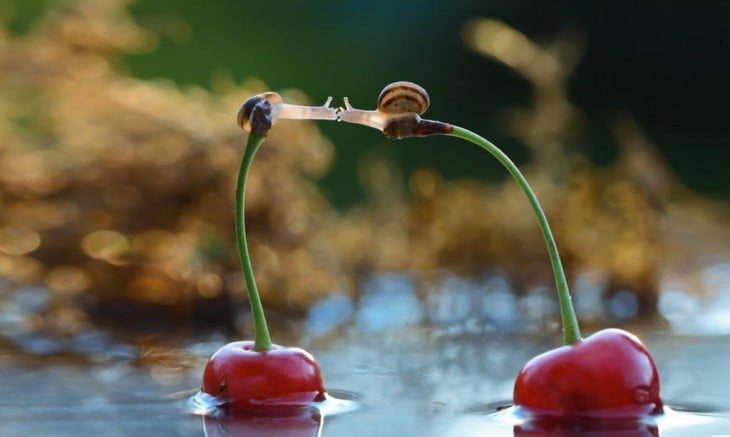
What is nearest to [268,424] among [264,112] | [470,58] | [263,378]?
[263,378]

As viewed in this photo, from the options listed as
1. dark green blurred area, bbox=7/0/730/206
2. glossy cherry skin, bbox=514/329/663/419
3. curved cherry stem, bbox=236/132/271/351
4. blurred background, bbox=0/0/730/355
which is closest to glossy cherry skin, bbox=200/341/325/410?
curved cherry stem, bbox=236/132/271/351

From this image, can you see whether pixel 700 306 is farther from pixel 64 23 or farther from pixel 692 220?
pixel 64 23

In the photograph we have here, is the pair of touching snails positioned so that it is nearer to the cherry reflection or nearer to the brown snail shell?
the brown snail shell

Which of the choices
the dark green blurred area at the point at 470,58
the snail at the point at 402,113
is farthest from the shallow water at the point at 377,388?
the dark green blurred area at the point at 470,58

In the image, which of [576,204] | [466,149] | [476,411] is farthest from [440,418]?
[466,149]

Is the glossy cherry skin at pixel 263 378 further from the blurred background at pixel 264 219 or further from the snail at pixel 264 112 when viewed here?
the blurred background at pixel 264 219

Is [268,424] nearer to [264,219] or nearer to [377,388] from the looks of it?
[377,388]
